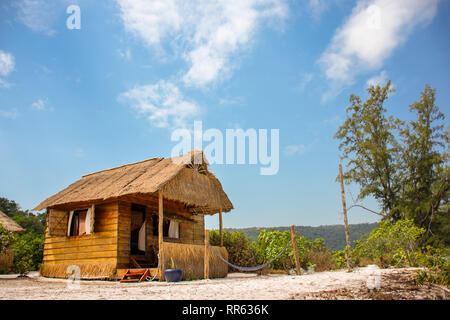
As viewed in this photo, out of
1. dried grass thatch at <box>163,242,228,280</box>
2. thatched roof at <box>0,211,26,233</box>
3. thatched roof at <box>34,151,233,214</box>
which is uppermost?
thatched roof at <box>34,151,233,214</box>

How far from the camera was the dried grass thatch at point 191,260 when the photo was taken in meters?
8.95

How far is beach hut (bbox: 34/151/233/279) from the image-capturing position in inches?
378

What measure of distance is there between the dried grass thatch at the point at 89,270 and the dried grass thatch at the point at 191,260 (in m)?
2.28

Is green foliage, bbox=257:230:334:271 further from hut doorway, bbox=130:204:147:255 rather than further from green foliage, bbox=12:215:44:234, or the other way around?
green foliage, bbox=12:215:44:234

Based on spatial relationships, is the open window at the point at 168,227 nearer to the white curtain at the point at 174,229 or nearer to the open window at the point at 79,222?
the white curtain at the point at 174,229

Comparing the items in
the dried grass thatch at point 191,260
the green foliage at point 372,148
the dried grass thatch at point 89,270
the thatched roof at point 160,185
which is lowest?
the dried grass thatch at point 89,270

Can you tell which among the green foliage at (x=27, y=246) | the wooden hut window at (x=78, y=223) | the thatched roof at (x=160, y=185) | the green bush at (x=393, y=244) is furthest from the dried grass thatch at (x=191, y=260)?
the green foliage at (x=27, y=246)

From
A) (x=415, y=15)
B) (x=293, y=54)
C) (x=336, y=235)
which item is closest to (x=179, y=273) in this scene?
(x=293, y=54)

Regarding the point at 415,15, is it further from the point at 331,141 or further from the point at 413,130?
the point at 331,141

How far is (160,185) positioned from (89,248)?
3967 mm

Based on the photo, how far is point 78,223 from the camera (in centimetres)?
1160

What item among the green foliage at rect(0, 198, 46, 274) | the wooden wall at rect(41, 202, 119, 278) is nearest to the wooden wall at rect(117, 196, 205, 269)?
the wooden wall at rect(41, 202, 119, 278)

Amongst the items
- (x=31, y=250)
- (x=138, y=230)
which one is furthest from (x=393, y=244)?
(x=31, y=250)

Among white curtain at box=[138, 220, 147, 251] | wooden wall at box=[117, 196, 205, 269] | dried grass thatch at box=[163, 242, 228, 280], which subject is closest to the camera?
dried grass thatch at box=[163, 242, 228, 280]
